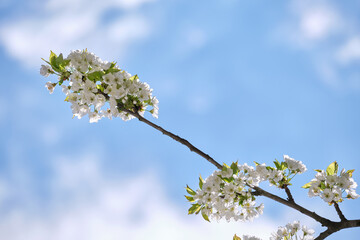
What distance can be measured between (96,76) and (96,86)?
118 mm

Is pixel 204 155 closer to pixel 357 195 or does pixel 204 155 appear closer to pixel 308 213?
pixel 308 213

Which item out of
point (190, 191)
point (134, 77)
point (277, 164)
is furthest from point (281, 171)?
point (134, 77)

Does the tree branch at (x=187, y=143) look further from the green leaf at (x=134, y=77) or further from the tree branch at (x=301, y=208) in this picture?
the green leaf at (x=134, y=77)

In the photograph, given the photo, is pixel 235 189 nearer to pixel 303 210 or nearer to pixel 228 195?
pixel 228 195

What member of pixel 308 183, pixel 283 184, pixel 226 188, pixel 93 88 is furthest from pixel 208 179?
pixel 93 88

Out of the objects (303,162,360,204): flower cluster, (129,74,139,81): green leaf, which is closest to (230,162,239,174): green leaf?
(303,162,360,204): flower cluster

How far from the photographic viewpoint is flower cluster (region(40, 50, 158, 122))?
3.77 metres

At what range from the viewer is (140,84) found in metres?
3.98

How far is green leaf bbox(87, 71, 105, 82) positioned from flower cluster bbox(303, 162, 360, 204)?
2689 mm

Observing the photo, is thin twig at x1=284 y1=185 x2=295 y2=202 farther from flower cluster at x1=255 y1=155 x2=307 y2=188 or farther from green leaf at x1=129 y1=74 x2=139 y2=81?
green leaf at x1=129 y1=74 x2=139 y2=81

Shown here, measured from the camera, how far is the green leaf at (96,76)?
3.80 m

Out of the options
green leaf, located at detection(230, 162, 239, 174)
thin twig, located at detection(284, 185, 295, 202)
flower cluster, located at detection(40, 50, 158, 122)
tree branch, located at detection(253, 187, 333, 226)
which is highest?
flower cluster, located at detection(40, 50, 158, 122)

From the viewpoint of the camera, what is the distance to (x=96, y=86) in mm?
3842

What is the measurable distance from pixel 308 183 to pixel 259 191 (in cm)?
62
